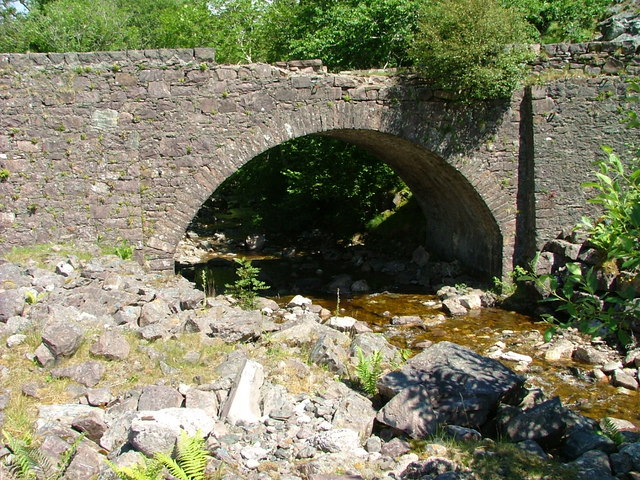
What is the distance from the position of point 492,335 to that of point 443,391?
15.1 ft

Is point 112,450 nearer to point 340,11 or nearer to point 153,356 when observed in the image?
point 153,356

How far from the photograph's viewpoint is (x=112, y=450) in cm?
433

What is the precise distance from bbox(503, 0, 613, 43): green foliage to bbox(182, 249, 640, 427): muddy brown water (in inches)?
342

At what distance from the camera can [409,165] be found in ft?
42.1

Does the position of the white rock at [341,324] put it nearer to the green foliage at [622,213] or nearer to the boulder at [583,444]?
the boulder at [583,444]

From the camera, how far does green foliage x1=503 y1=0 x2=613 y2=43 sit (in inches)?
615

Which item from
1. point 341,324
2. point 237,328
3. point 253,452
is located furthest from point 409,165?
point 253,452

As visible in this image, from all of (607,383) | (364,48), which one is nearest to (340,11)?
(364,48)

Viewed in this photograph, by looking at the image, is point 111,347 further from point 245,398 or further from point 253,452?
point 253,452

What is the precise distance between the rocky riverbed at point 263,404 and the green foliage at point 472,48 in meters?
5.29

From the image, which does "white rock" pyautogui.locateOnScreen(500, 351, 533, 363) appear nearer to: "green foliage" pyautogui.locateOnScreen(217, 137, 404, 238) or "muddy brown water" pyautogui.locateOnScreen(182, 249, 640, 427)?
"muddy brown water" pyautogui.locateOnScreen(182, 249, 640, 427)

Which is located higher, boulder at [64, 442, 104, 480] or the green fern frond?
the green fern frond

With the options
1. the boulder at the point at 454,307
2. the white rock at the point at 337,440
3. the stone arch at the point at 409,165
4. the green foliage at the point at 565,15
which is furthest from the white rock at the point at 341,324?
the green foliage at the point at 565,15

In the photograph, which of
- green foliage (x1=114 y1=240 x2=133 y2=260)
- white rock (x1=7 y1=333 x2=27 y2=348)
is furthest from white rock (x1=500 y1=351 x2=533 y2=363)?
white rock (x1=7 y1=333 x2=27 y2=348)
